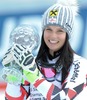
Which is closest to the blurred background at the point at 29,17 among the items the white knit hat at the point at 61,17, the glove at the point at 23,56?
the white knit hat at the point at 61,17

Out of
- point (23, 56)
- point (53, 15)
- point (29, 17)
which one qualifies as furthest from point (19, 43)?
point (29, 17)

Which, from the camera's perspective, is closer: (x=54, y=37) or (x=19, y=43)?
(x=19, y=43)

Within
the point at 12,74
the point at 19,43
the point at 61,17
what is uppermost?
the point at 61,17

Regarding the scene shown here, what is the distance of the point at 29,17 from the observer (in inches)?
145

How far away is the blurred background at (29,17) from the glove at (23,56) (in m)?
1.63

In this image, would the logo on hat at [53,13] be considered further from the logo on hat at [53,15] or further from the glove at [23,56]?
the glove at [23,56]

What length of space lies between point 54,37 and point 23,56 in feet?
0.78

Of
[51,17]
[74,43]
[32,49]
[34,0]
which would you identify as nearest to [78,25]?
[74,43]

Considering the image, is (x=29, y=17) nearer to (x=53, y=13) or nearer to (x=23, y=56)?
(x=53, y=13)

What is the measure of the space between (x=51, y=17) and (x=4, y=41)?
1490 mm

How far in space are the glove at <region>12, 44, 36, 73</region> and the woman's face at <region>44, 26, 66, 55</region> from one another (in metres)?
0.20

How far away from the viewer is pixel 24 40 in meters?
1.96

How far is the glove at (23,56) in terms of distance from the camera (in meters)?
1.91

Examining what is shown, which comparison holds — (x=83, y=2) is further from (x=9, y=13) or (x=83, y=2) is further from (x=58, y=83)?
(x=58, y=83)
